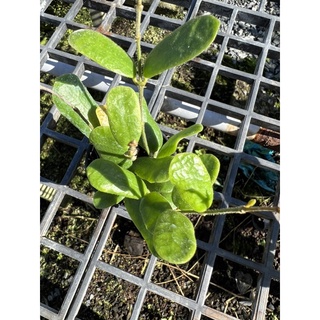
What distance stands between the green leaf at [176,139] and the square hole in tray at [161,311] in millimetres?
527

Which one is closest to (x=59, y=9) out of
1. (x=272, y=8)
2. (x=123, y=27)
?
(x=123, y=27)

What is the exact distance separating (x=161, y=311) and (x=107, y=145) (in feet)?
1.89

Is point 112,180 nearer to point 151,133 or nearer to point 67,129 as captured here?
point 151,133

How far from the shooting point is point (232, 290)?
3.46 feet

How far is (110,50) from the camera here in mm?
549

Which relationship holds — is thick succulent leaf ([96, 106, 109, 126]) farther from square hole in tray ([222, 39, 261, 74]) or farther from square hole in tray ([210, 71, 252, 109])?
square hole in tray ([222, 39, 261, 74])

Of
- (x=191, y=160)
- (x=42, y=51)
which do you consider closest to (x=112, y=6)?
(x=42, y=51)

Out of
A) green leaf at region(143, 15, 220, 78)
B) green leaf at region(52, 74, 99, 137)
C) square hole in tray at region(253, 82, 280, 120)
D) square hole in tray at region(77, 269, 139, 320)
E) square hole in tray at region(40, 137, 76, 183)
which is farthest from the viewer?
square hole in tray at region(253, 82, 280, 120)

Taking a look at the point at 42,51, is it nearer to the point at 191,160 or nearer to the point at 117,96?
the point at 117,96

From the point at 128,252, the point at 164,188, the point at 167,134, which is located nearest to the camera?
the point at 164,188

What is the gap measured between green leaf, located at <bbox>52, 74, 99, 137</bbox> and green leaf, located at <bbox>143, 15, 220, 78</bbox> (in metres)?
0.26

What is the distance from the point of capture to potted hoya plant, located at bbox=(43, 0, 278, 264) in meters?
0.50

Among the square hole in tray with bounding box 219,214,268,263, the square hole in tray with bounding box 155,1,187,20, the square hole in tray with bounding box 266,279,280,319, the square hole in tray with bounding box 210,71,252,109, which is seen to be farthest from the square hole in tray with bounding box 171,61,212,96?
the square hole in tray with bounding box 266,279,280,319
